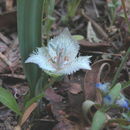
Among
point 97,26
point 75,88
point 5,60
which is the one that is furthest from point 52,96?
point 97,26

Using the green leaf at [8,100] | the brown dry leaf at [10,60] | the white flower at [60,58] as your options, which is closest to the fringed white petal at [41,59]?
the white flower at [60,58]

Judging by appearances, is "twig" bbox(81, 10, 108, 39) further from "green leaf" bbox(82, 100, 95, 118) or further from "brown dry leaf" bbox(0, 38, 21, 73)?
"green leaf" bbox(82, 100, 95, 118)

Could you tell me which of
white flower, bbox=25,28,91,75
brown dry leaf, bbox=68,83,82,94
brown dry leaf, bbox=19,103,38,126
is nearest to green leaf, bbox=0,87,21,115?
brown dry leaf, bbox=19,103,38,126

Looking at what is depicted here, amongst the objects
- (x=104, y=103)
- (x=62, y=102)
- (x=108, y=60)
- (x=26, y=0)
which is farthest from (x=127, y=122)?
(x=26, y=0)

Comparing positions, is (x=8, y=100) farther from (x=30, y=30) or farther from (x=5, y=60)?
(x=5, y=60)

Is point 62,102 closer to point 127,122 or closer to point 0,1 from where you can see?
point 127,122

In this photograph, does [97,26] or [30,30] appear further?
[97,26]

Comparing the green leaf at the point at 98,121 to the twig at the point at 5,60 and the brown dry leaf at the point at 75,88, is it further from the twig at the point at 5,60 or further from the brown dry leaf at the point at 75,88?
the twig at the point at 5,60
